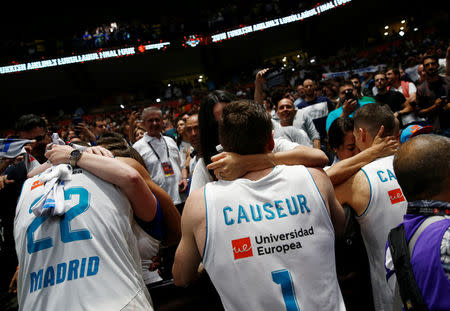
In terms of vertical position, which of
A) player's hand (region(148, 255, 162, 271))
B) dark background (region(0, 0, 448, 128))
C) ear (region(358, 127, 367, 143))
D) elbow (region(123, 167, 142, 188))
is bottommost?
player's hand (region(148, 255, 162, 271))

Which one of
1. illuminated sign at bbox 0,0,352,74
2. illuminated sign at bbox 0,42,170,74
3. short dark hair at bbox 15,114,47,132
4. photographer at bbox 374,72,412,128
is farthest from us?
illuminated sign at bbox 0,0,352,74

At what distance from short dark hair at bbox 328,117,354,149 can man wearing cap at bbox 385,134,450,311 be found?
4.23 feet

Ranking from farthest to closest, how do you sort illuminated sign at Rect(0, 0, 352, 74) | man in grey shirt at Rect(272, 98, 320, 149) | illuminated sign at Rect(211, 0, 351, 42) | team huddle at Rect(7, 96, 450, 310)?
1. illuminated sign at Rect(211, 0, 351, 42)
2. illuminated sign at Rect(0, 0, 352, 74)
3. man in grey shirt at Rect(272, 98, 320, 149)
4. team huddle at Rect(7, 96, 450, 310)

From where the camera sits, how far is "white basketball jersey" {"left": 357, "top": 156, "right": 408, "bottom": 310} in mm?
1622

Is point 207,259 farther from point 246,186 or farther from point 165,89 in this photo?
point 165,89

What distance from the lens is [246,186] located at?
1.30m

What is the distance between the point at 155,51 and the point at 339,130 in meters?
17.6

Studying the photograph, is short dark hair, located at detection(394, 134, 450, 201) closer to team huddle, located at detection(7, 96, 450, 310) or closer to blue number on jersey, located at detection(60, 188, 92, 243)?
team huddle, located at detection(7, 96, 450, 310)

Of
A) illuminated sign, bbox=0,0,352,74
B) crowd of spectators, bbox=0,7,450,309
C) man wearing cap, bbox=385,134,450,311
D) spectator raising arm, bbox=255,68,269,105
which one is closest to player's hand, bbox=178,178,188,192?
crowd of spectators, bbox=0,7,450,309

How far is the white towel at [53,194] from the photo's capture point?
1.22 m

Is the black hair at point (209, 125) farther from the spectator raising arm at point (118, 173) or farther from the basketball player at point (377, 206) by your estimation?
the basketball player at point (377, 206)

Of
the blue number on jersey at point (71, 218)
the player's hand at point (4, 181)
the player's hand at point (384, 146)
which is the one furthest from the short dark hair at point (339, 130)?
the player's hand at point (4, 181)

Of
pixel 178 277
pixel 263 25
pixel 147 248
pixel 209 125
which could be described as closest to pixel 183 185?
pixel 209 125

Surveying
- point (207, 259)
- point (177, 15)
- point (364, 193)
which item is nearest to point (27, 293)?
point (207, 259)
